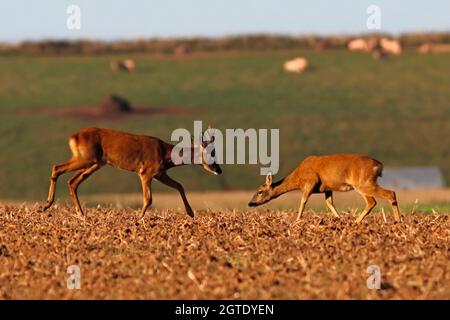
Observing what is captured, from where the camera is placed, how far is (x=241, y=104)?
69.6 metres

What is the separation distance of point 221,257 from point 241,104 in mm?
55701

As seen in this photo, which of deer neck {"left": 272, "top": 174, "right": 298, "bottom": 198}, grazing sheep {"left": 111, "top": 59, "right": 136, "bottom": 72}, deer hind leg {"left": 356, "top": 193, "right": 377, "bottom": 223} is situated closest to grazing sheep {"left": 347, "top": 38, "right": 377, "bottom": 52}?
grazing sheep {"left": 111, "top": 59, "right": 136, "bottom": 72}

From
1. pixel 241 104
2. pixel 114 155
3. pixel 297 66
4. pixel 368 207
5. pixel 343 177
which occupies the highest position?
pixel 114 155

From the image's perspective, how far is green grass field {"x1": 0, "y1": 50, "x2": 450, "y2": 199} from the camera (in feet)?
186

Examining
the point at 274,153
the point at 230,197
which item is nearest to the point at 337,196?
the point at 230,197

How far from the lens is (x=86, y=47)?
88062 millimetres

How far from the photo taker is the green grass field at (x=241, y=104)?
5662cm

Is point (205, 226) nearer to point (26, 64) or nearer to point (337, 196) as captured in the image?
point (337, 196)

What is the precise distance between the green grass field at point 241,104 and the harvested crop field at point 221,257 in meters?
34.9

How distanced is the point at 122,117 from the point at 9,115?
6.31 metres

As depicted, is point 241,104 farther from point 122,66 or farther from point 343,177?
point 343,177

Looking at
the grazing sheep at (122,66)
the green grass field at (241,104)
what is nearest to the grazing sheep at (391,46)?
the green grass field at (241,104)

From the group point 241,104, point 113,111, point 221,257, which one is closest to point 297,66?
point 241,104

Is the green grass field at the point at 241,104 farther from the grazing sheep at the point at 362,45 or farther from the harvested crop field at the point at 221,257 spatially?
the harvested crop field at the point at 221,257
